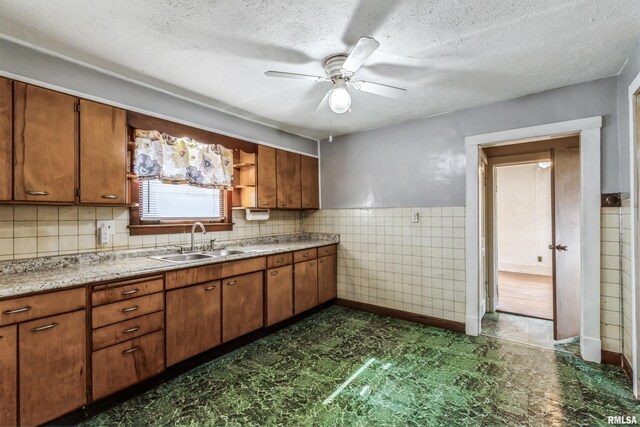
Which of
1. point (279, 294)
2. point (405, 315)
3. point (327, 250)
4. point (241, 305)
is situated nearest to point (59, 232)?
point (241, 305)

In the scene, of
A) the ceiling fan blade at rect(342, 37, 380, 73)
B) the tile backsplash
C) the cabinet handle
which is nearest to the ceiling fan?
the ceiling fan blade at rect(342, 37, 380, 73)

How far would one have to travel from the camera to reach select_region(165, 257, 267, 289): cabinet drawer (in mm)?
2266

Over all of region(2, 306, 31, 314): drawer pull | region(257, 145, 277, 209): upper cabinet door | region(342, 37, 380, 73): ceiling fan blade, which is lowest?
region(2, 306, 31, 314): drawer pull

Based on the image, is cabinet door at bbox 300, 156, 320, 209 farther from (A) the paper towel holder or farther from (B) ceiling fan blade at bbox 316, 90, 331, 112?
(B) ceiling fan blade at bbox 316, 90, 331, 112

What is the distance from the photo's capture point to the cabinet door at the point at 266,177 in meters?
3.50

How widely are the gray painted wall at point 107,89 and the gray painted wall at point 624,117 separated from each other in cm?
336

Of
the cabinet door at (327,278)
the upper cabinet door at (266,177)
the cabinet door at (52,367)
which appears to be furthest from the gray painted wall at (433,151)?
the cabinet door at (52,367)

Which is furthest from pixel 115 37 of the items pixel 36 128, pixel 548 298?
pixel 548 298

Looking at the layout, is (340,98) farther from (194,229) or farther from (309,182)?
(309,182)

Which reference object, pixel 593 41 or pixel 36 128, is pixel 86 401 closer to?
pixel 36 128

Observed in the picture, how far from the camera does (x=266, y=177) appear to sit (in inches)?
140

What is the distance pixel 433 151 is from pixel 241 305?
2657mm

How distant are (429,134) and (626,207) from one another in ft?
5.90

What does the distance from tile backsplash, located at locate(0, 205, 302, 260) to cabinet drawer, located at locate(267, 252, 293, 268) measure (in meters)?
0.98
